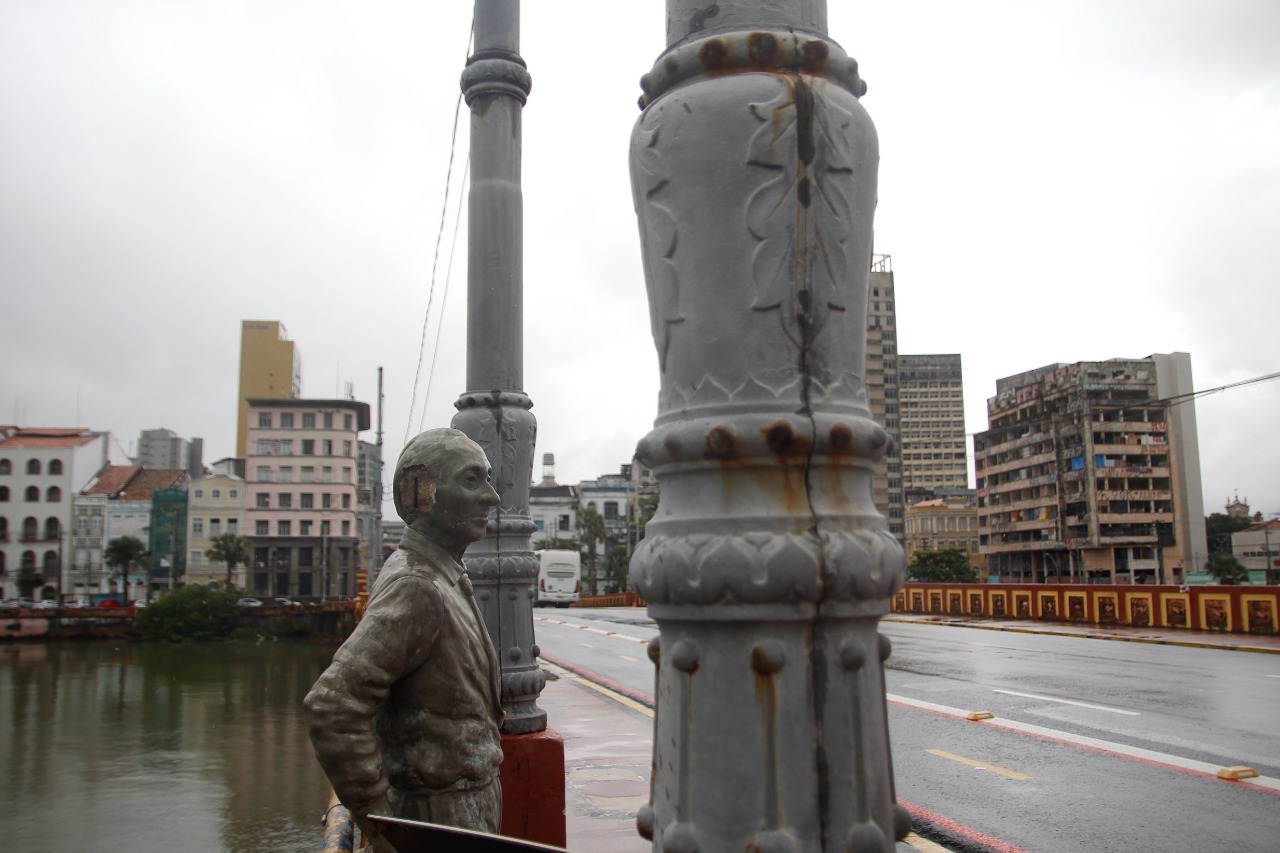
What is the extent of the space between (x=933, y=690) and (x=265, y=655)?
41561mm

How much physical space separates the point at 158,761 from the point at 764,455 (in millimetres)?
22202

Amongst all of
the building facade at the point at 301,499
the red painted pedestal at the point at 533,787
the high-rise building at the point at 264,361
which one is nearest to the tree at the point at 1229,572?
the building facade at the point at 301,499

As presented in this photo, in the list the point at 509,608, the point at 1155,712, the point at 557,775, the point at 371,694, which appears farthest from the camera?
the point at 1155,712

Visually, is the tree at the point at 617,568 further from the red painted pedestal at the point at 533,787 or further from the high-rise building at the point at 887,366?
the red painted pedestal at the point at 533,787

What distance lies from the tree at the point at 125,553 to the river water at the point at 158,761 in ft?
93.8

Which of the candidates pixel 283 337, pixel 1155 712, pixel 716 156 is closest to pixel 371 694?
pixel 716 156

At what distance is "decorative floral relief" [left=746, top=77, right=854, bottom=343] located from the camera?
1442 millimetres

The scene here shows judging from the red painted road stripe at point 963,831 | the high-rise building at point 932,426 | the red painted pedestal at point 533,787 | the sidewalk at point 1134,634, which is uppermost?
the high-rise building at point 932,426

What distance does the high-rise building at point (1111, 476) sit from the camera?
7700 centimetres

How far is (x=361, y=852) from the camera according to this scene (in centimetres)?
406

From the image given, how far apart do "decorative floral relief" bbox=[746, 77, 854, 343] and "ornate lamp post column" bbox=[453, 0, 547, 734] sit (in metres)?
4.11

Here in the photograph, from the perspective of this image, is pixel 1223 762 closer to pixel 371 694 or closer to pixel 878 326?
pixel 371 694

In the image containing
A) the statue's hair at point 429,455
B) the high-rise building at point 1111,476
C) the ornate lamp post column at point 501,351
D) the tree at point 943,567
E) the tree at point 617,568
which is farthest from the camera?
the high-rise building at point 1111,476

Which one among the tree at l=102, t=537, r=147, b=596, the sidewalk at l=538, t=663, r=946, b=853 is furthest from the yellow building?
the sidewalk at l=538, t=663, r=946, b=853
